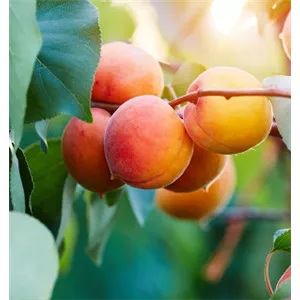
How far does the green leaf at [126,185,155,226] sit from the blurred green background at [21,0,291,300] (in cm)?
23

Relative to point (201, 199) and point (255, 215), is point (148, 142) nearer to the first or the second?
point (201, 199)

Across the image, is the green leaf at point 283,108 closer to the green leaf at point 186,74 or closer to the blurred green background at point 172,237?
the green leaf at point 186,74

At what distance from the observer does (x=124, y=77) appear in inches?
31.3

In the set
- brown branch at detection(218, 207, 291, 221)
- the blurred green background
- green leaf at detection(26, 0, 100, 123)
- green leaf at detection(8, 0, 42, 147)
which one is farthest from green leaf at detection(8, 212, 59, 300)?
brown branch at detection(218, 207, 291, 221)

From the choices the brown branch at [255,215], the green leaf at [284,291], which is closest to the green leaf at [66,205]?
the green leaf at [284,291]

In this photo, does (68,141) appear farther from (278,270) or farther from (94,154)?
(278,270)

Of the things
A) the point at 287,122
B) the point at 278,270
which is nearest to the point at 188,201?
the point at 287,122

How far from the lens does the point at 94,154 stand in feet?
2.53

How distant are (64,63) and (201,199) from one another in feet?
1.49

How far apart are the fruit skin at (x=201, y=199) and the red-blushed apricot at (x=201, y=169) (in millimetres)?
193

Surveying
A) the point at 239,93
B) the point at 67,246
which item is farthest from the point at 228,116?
the point at 67,246

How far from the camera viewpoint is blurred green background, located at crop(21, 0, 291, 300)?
134cm

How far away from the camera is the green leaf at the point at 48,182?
34.1 inches

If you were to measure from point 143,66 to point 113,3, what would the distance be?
0.33 meters
